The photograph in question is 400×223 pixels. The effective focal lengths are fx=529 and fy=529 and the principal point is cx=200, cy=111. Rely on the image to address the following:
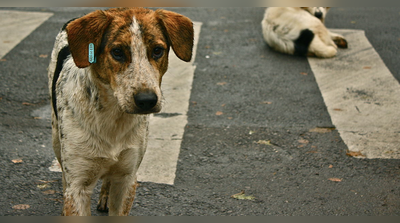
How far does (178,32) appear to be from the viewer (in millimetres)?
3859

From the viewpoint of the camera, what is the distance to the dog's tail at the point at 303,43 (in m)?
9.04

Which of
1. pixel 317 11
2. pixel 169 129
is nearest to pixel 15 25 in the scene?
pixel 169 129

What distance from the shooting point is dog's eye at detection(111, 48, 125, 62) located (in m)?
3.54

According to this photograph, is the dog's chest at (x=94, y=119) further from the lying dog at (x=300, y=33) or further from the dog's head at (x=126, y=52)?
the lying dog at (x=300, y=33)

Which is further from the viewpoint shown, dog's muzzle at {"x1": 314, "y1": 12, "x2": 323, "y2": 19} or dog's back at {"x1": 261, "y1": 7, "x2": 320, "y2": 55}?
dog's muzzle at {"x1": 314, "y1": 12, "x2": 323, "y2": 19}

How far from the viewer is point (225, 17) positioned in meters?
11.2

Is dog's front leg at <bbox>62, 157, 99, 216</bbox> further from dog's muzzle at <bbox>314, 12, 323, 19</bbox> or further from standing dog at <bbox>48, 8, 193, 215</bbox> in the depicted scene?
dog's muzzle at <bbox>314, 12, 323, 19</bbox>

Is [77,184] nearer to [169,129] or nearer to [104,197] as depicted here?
[104,197]

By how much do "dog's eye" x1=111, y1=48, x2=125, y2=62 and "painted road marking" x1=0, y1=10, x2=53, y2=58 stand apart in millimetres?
5614

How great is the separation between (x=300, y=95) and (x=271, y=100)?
464 mm

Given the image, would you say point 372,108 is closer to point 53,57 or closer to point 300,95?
point 300,95

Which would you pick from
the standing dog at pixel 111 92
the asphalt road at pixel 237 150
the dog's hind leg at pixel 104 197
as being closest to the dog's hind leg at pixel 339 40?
the asphalt road at pixel 237 150

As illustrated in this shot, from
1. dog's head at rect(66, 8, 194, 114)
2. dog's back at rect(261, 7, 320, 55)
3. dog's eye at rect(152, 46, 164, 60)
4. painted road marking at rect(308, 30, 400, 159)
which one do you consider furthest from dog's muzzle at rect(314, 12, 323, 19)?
dog's eye at rect(152, 46, 164, 60)

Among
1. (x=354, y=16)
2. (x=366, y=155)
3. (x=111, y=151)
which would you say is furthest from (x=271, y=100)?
(x=354, y=16)
